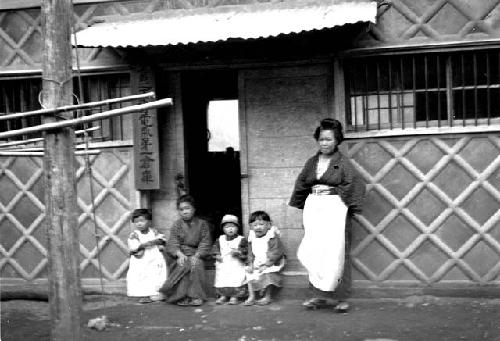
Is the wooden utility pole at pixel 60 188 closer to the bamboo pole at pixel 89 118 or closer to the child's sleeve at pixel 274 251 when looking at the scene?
the bamboo pole at pixel 89 118

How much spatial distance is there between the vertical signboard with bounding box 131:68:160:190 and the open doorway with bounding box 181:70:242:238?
505 mm

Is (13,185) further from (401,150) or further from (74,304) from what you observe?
(401,150)

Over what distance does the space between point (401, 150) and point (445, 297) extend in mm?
1492

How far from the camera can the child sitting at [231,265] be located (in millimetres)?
6414

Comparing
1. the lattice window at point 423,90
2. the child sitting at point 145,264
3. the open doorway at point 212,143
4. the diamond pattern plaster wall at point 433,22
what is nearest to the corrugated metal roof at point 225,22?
the diamond pattern plaster wall at point 433,22

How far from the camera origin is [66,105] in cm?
394

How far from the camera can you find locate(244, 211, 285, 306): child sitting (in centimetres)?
631

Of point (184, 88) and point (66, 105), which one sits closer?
point (66, 105)

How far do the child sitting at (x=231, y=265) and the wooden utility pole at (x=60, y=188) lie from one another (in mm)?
2567

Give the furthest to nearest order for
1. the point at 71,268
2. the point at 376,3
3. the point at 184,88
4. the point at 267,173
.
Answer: the point at 184,88, the point at 267,173, the point at 376,3, the point at 71,268

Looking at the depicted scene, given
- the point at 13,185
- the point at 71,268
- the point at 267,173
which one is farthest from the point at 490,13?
the point at 13,185

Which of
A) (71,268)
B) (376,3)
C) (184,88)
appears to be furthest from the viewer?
(184,88)

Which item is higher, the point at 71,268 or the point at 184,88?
the point at 184,88

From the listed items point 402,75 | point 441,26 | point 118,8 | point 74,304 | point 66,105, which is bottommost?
point 74,304
